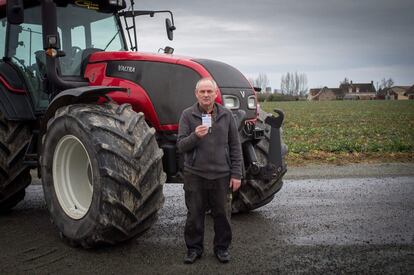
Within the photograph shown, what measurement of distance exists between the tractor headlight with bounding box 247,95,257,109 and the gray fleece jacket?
41.1 inches

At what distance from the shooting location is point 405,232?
505cm

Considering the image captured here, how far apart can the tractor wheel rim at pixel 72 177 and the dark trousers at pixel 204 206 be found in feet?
3.63

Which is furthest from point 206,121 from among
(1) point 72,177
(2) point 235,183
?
(1) point 72,177

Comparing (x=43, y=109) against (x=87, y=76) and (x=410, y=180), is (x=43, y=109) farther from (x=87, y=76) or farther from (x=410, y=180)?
(x=410, y=180)

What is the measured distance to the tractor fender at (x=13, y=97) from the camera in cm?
563

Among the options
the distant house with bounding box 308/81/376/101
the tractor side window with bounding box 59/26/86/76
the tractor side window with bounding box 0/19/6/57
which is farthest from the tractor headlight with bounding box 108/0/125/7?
the distant house with bounding box 308/81/376/101

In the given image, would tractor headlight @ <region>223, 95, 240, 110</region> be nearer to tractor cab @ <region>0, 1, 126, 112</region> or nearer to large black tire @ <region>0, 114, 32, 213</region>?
tractor cab @ <region>0, 1, 126, 112</region>

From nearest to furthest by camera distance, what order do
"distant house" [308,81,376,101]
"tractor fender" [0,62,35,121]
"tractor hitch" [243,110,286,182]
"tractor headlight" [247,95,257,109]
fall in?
"tractor hitch" [243,110,286,182] → "tractor headlight" [247,95,257,109] → "tractor fender" [0,62,35,121] → "distant house" [308,81,376,101]

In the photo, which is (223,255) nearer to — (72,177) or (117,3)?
(72,177)

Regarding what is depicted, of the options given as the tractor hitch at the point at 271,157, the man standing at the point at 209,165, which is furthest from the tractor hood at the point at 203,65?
the man standing at the point at 209,165

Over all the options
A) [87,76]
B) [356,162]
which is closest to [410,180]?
[356,162]

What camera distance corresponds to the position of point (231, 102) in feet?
16.6

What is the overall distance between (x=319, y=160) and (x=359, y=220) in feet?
19.3

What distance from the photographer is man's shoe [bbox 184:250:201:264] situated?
414 cm
